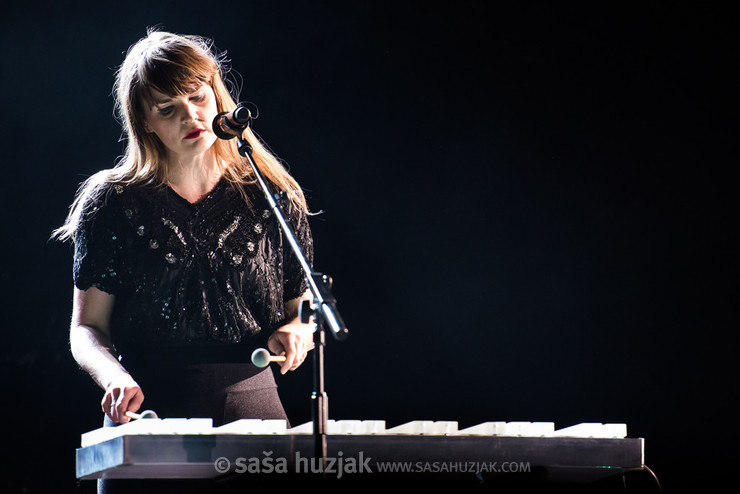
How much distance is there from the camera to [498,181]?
4176mm

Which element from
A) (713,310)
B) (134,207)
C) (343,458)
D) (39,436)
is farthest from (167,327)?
(713,310)

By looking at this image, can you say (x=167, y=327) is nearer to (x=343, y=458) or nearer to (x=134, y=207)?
(x=134, y=207)

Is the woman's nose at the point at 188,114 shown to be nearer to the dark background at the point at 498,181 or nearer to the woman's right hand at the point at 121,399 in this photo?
the woman's right hand at the point at 121,399

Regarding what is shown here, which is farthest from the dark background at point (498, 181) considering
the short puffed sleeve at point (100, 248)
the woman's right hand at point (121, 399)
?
the woman's right hand at point (121, 399)

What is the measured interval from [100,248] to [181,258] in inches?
8.1

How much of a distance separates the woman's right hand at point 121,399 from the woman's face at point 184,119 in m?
0.73

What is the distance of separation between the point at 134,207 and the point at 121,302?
9.7 inches

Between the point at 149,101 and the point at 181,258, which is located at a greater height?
the point at 149,101

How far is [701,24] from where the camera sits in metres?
4.11

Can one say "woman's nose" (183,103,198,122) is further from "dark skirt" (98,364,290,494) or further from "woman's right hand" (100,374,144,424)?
"woman's right hand" (100,374,144,424)

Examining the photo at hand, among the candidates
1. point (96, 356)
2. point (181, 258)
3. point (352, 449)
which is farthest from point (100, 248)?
point (352, 449)

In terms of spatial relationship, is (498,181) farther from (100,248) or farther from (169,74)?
(100,248)

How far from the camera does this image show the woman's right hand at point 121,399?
1999 millimetres

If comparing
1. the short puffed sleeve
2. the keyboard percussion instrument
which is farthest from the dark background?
the keyboard percussion instrument
